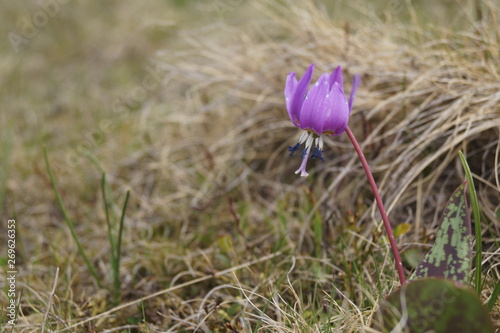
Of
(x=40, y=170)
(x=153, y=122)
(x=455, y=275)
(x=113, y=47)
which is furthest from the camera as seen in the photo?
(x=113, y=47)

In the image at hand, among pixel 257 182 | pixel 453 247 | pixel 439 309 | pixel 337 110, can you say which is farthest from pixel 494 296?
pixel 257 182

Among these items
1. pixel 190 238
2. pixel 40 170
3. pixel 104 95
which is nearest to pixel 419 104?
pixel 190 238

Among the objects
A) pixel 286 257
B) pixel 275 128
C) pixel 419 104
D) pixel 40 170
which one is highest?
pixel 419 104

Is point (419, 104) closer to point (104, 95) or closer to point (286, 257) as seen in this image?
point (286, 257)

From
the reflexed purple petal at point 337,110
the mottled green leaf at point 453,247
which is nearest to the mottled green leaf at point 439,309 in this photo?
the mottled green leaf at point 453,247

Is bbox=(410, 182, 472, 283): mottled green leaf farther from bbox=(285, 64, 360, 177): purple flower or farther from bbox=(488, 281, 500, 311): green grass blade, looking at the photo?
bbox=(285, 64, 360, 177): purple flower

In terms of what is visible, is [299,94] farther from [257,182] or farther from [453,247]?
[257,182]
